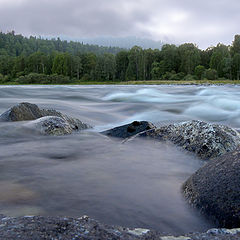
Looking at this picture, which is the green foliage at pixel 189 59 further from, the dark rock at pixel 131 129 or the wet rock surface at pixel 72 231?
the wet rock surface at pixel 72 231

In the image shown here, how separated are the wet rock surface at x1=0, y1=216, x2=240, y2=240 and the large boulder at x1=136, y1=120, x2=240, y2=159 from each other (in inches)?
99.3

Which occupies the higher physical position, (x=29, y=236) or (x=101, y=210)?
(x=29, y=236)

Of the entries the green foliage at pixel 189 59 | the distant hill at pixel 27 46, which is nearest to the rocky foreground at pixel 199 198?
the green foliage at pixel 189 59

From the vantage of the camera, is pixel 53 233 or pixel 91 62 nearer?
pixel 53 233

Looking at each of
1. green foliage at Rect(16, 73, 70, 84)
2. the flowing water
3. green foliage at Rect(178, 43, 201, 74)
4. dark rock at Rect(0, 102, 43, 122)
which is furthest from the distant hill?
the flowing water

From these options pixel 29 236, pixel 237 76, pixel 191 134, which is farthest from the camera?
pixel 237 76

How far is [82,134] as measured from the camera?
605cm

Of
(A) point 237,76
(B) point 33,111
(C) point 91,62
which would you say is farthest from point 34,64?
(B) point 33,111

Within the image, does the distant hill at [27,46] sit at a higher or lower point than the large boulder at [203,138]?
higher

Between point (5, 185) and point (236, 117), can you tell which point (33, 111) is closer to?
point (5, 185)

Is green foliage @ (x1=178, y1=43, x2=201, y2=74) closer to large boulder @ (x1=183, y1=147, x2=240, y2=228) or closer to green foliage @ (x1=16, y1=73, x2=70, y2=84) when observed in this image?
green foliage @ (x1=16, y1=73, x2=70, y2=84)

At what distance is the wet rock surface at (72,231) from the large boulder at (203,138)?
99.3 inches

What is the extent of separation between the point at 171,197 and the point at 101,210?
2.49 feet

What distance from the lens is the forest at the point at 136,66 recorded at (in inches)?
2749
